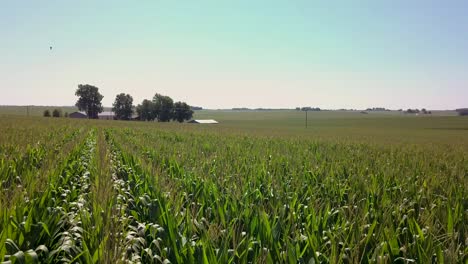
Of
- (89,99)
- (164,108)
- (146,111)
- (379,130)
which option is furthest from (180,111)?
(379,130)

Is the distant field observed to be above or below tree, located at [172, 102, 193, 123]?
below

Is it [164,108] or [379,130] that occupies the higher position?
[164,108]

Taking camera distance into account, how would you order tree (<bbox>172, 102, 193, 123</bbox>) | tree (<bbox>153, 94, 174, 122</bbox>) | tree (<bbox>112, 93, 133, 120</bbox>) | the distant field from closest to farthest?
the distant field < tree (<bbox>153, 94, 174, 122</bbox>) < tree (<bbox>172, 102, 193, 123</bbox>) < tree (<bbox>112, 93, 133, 120</bbox>)

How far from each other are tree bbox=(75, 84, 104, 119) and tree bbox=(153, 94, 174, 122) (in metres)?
26.8

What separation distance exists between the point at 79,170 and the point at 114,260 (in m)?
6.69

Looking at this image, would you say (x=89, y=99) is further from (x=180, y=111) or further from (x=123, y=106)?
(x=180, y=111)

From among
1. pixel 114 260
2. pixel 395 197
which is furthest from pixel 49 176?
pixel 395 197

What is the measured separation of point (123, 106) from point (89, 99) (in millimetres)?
15334

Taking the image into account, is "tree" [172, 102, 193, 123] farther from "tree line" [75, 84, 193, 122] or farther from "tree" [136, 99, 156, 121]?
"tree" [136, 99, 156, 121]

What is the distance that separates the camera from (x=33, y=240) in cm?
386

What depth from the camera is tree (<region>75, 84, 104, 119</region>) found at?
128 metres

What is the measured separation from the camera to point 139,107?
120 metres

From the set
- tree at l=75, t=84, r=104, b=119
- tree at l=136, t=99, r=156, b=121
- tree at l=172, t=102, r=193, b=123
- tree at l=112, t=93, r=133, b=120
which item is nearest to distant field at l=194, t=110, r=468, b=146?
tree at l=172, t=102, r=193, b=123

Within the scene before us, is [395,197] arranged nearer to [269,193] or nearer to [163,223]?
[269,193]
